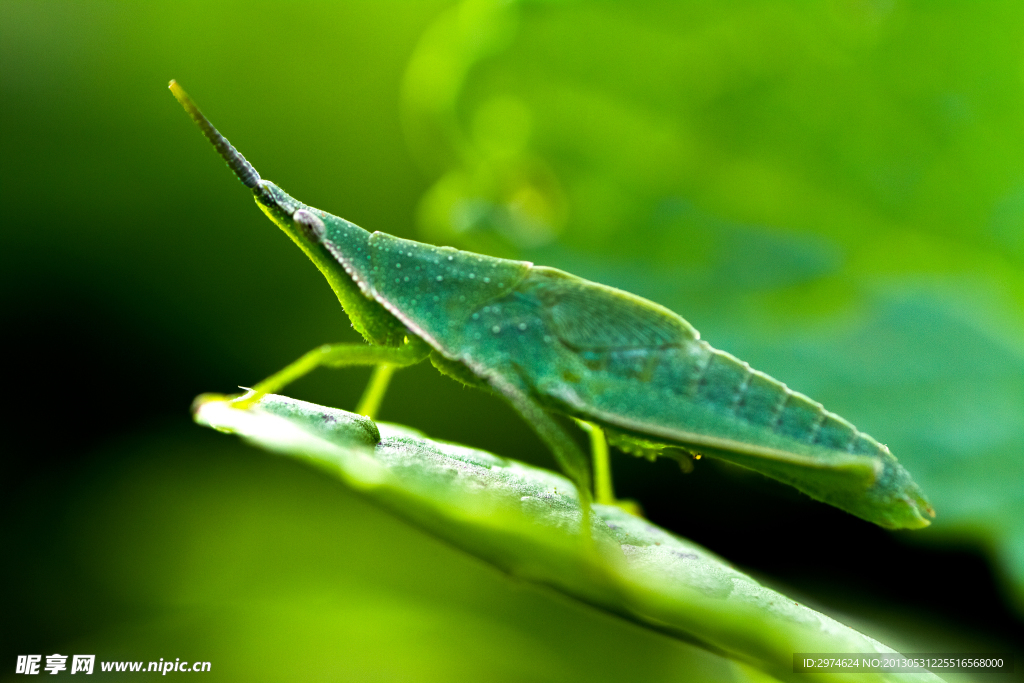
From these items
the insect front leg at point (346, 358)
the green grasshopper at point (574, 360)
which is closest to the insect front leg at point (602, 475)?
the green grasshopper at point (574, 360)

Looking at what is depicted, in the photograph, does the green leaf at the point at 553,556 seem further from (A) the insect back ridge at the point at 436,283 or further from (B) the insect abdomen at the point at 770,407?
(A) the insect back ridge at the point at 436,283

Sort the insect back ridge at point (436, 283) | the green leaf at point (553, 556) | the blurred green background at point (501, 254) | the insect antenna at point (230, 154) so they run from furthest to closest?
the blurred green background at point (501, 254)
the insect back ridge at point (436, 283)
the insect antenna at point (230, 154)
the green leaf at point (553, 556)

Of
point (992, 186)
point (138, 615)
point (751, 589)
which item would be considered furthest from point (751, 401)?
point (138, 615)

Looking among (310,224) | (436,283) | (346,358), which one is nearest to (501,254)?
(436,283)

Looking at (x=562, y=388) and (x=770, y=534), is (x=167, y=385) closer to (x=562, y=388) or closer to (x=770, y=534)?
(x=562, y=388)

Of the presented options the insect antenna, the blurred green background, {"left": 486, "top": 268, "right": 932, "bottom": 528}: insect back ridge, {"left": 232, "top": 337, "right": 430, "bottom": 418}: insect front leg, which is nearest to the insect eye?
the insect antenna

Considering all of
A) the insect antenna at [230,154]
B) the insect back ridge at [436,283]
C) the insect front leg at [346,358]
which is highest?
the insect antenna at [230,154]

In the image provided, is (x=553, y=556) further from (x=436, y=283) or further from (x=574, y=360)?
(x=436, y=283)
